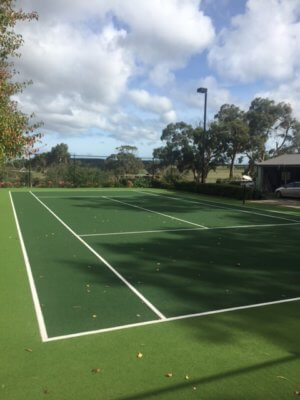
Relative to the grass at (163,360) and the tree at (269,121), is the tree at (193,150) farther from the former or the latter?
the grass at (163,360)

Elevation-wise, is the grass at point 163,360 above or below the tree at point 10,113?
below

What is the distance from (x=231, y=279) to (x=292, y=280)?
1.14 meters

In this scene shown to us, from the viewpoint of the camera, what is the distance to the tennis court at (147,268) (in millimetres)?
5961

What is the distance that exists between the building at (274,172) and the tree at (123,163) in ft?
38.7

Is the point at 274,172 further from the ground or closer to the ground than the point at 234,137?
closer to the ground

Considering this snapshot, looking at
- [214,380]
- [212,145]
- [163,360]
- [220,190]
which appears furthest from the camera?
[212,145]

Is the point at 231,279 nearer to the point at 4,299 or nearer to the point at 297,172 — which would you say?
the point at 4,299

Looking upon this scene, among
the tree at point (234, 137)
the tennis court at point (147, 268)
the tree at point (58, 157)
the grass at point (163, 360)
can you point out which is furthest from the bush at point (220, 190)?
the grass at point (163, 360)

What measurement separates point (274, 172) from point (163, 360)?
103ft

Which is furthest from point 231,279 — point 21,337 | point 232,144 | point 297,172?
point 232,144

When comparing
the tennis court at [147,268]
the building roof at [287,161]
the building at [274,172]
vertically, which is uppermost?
the building roof at [287,161]

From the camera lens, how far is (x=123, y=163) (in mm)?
42656

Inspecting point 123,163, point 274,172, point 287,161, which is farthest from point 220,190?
point 123,163

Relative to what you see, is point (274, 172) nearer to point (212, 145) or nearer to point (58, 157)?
point (212, 145)
